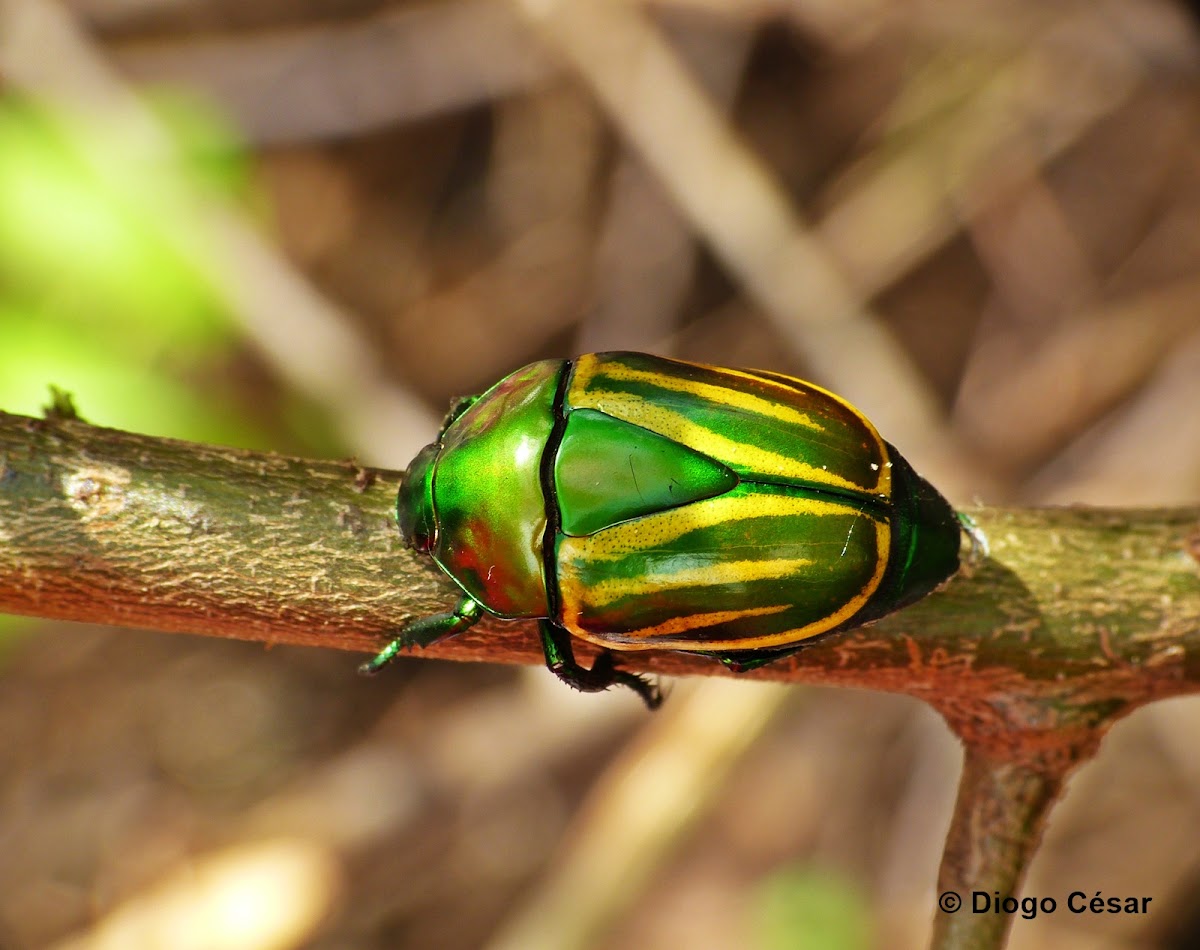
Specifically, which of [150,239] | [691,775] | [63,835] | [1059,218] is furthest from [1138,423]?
[63,835]

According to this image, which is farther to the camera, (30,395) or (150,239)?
(150,239)

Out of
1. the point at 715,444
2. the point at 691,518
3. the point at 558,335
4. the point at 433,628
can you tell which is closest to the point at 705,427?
the point at 715,444

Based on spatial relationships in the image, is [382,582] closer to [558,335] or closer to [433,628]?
[433,628]

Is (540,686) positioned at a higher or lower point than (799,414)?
higher

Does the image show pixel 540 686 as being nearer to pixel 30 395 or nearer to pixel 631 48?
pixel 30 395

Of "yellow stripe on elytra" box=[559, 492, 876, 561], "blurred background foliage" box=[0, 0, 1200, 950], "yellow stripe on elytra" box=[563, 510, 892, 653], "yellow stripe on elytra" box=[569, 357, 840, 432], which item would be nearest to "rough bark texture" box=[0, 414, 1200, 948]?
"yellow stripe on elytra" box=[563, 510, 892, 653]

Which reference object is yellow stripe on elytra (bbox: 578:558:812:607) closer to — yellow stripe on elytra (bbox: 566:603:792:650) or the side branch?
yellow stripe on elytra (bbox: 566:603:792:650)
